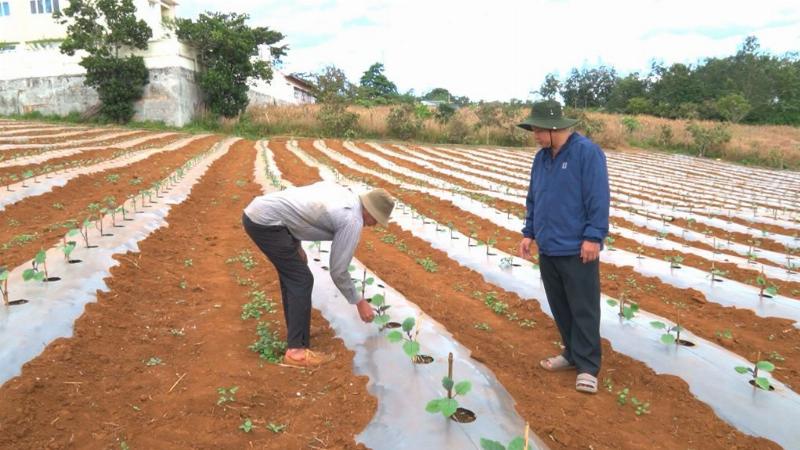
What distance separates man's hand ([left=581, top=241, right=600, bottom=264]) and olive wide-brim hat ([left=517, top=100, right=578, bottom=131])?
25.5 inches

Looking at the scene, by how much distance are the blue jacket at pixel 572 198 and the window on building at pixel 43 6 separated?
112 feet

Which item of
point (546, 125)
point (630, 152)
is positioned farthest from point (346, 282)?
point (630, 152)

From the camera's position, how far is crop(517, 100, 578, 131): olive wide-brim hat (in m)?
2.83

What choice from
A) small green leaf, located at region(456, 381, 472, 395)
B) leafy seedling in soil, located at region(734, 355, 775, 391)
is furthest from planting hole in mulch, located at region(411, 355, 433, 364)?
leafy seedling in soil, located at region(734, 355, 775, 391)

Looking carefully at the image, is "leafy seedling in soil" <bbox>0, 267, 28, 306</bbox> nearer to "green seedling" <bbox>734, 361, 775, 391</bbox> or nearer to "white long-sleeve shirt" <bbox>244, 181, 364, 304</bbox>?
"white long-sleeve shirt" <bbox>244, 181, 364, 304</bbox>

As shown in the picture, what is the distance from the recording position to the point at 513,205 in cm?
883

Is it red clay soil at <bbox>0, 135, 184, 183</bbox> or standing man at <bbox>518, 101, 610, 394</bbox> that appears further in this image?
red clay soil at <bbox>0, 135, 184, 183</bbox>

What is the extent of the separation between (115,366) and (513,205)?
696 cm

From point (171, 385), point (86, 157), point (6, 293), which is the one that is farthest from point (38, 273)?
point (86, 157)

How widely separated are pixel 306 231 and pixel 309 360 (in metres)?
0.75

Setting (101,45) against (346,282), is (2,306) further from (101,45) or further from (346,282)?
(101,45)

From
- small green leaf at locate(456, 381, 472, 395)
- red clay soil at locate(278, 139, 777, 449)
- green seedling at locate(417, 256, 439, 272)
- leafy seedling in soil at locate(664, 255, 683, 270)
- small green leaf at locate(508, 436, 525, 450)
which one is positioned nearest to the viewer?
small green leaf at locate(508, 436, 525, 450)

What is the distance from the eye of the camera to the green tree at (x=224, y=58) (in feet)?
72.5

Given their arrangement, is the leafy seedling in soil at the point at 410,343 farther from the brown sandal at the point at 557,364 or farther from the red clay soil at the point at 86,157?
the red clay soil at the point at 86,157
